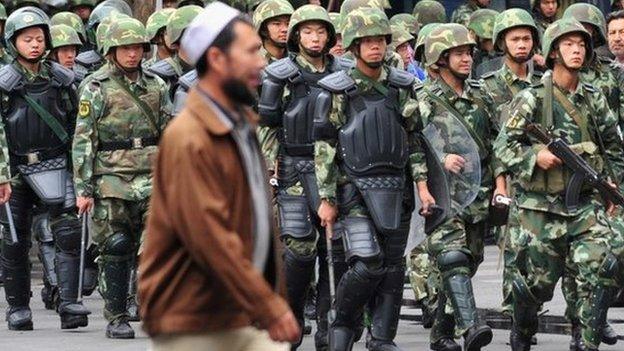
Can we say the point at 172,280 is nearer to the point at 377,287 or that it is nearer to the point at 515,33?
the point at 377,287

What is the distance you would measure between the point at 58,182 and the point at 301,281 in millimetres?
2520

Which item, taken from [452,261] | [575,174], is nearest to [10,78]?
[452,261]

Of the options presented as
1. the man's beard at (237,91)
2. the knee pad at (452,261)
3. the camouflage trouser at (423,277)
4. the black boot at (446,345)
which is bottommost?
the camouflage trouser at (423,277)

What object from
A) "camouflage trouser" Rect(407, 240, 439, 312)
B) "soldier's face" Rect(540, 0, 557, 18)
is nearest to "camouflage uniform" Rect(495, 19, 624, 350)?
"camouflage trouser" Rect(407, 240, 439, 312)

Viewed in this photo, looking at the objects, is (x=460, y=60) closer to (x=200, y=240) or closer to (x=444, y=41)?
(x=444, y=41)

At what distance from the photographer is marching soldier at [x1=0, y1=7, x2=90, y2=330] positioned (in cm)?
1522

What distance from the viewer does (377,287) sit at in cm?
1281

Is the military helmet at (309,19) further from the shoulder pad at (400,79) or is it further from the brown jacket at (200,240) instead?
the brown jacket at (200,240)

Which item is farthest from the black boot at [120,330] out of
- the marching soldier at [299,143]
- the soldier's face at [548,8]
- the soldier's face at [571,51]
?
the soldier's face at [548,8]

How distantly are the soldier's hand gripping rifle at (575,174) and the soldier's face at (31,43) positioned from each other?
414cm

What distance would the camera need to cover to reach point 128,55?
14.7 meters

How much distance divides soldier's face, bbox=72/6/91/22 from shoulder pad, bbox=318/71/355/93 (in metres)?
9.06

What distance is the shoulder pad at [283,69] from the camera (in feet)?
44.5

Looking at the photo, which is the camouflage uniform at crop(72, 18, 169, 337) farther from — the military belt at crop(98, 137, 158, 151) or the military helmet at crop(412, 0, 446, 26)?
the military helmet at crop(412, 0, 446, 26)
